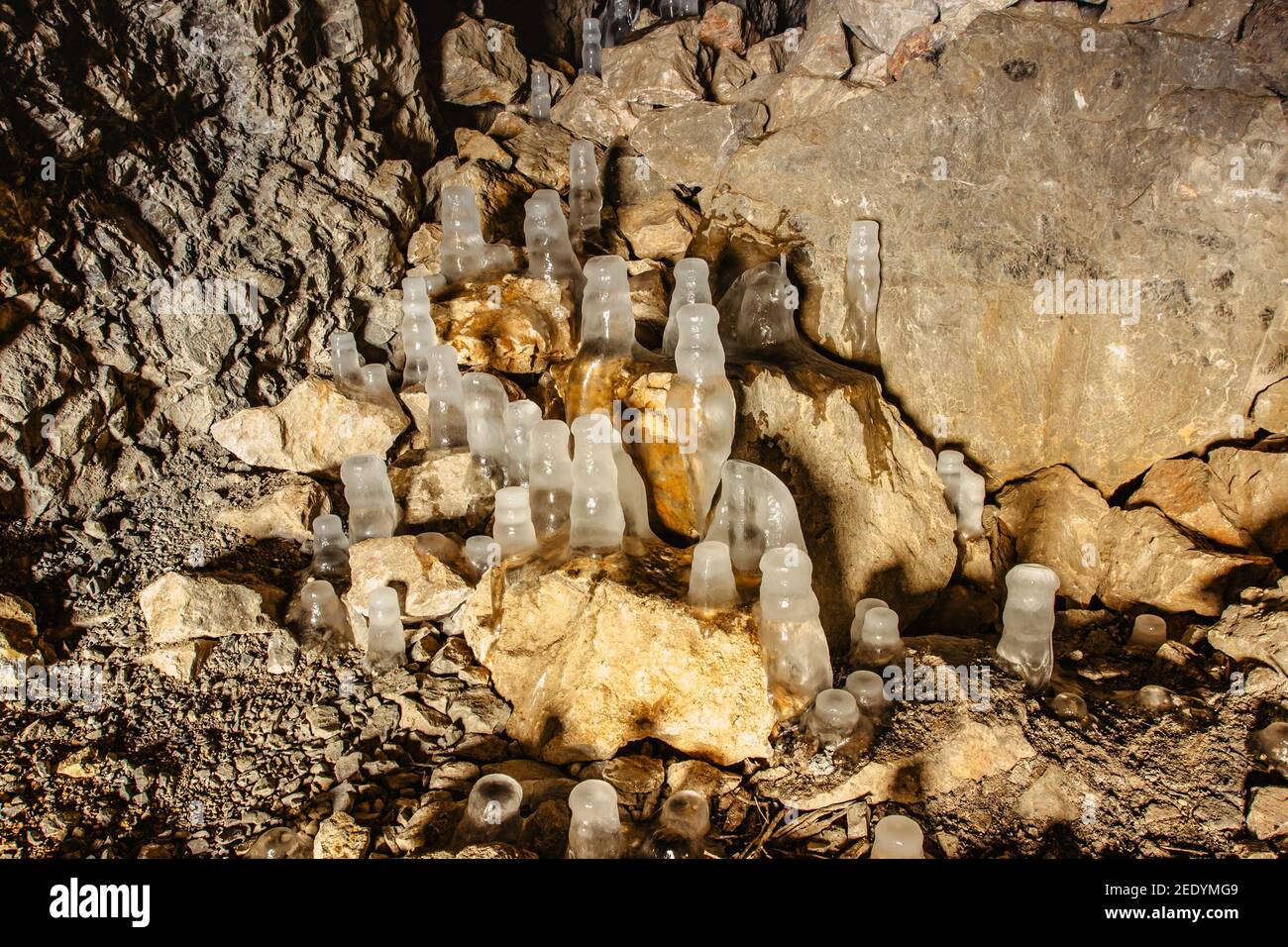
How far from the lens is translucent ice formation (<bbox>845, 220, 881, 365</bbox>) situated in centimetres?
546

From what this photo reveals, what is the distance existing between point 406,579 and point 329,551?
632 mm

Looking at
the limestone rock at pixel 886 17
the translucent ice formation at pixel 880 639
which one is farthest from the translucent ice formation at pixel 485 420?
the limestone rock at pixel 886 17

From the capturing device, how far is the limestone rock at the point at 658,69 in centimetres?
743

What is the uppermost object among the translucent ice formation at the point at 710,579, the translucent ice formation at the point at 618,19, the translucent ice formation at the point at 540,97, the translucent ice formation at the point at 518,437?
the translucent ice formation at the point at 618,19

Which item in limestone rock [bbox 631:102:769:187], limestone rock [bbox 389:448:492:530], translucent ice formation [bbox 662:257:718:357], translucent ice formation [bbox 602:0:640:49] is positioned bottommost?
limestone rock [bbox 389:448:492:530]

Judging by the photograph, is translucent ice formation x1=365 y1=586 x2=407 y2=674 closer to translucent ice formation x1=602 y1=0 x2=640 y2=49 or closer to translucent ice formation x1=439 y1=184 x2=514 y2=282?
translucent ice formation x1=439 y1=184 x2=514 y2=282

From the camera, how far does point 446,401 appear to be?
17.9ft

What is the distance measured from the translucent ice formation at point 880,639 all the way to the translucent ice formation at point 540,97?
582 cm

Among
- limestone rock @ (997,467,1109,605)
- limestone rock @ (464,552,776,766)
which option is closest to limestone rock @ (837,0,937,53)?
limestone rock @ (997,467,1109,605)

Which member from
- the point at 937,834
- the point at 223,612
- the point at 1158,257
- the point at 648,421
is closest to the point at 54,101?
the point at 223,612

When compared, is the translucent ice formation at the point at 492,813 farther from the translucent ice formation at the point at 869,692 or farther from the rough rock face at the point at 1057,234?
the rough rock face at the point at 1057,234

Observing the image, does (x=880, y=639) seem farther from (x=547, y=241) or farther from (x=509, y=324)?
(x=547, y=241)

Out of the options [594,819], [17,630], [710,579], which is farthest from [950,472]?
[17,630]

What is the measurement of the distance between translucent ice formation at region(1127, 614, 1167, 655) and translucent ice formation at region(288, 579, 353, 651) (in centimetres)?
434
